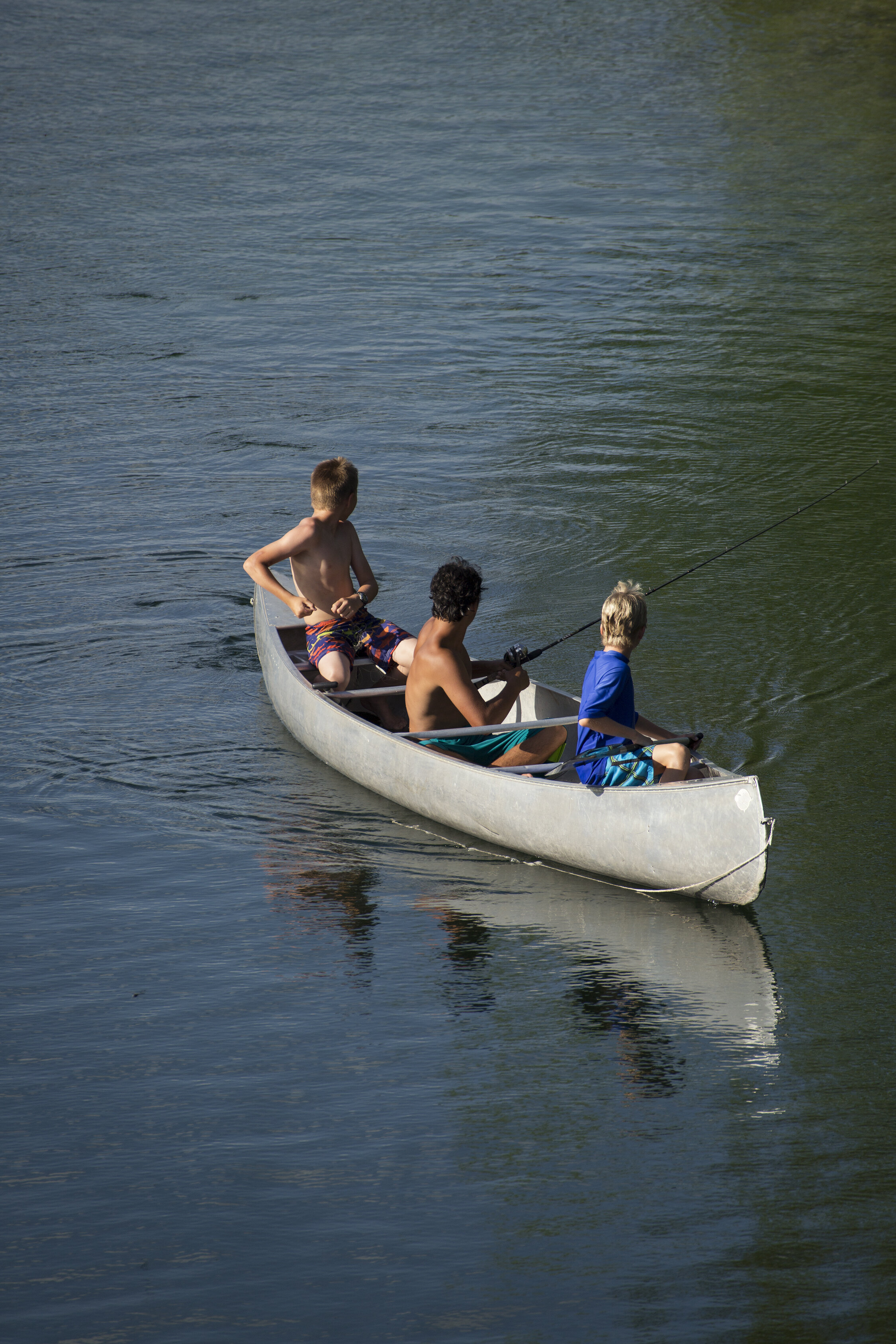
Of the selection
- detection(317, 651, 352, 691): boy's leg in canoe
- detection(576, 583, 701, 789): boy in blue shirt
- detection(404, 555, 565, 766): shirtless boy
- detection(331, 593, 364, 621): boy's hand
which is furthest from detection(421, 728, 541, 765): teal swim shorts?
detection(331, 593, 364, 621): boy's hand

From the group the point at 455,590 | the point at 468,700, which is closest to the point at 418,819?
the point at 468,700

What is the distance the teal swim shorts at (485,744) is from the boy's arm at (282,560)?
131cm

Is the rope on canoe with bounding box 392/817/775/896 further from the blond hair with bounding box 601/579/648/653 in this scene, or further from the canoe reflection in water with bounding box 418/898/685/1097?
the blond hair with bounding box 601/579/648/653

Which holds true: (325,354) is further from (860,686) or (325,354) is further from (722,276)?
(860,686)

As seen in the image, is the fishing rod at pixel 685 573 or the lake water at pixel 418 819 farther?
Result: the fishing rod at pixel 685 573

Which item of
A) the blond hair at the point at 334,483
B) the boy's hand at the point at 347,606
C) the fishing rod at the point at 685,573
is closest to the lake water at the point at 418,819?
the fishing rod at the point at 685,573

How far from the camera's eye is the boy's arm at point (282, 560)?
745 cm

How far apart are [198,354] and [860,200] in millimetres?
9411

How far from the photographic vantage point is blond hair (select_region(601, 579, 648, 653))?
223 inches

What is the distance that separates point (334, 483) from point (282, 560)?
1.64 ft

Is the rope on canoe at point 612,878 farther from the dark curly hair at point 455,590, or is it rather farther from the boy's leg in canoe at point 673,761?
the dark curly hair at point 455,590

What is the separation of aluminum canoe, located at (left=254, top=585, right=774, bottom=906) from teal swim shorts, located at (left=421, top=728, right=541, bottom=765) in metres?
0.10

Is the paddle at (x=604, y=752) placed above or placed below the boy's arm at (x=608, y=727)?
below

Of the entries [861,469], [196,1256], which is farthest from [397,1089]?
[861,469]
